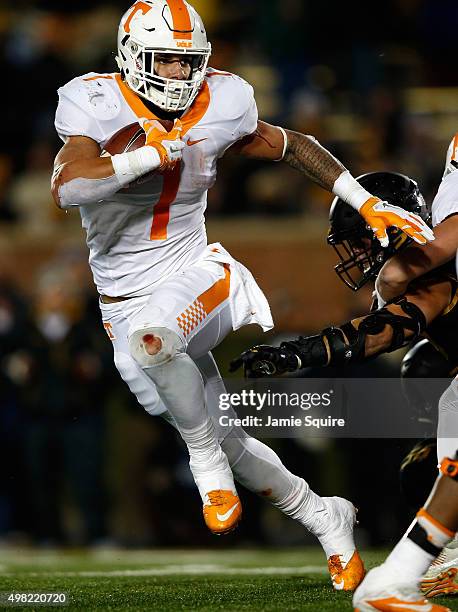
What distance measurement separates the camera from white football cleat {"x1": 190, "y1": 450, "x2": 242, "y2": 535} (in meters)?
4.50

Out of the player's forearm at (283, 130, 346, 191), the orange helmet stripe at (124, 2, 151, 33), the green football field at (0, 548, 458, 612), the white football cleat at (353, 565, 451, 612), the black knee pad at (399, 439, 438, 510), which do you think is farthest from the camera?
the player's forearm at (283, 130, 346, 191)

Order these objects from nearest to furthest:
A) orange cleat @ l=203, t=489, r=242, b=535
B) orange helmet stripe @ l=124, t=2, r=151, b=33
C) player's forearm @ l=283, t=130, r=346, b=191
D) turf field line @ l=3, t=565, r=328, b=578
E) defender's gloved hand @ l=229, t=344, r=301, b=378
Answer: defender's gloved hand @ l=229, t=344, r=301, b=378, orange cleat @ l=203, t=489, r=242, b=535, orange helmet stripe @ l=124, t=2, r=151, b=33, player's forearm @ l=283, t=130, r=346, b=191, turf field line @ l=3, t=565, r=328, b=578

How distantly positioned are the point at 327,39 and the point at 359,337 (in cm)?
692

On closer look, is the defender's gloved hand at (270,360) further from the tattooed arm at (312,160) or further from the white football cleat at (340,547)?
the white football cleat at (340,547)

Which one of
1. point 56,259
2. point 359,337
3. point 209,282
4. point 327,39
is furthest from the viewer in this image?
point 327,39

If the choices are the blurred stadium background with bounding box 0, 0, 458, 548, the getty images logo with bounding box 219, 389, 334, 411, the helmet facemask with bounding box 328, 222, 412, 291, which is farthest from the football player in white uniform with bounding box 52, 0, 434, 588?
the blurred stadium background with bounding box 0, 0, 458, 548

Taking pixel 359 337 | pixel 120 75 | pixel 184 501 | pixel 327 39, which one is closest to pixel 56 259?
pixel 184 501

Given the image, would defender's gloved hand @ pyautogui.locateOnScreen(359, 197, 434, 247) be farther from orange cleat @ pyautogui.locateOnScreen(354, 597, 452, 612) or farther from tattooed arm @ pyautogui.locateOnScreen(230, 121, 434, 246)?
orange cleat @ pyautogui.locateOnScreen(354, 597, 452, 612)

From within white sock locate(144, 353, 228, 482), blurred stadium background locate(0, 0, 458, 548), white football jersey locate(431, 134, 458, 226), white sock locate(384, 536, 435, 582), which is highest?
white football jersey locate(431, 134, 458, 226)

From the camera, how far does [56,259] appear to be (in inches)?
376

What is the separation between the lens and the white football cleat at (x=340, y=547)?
488 cm

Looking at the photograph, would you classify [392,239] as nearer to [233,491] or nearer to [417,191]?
[417,191]

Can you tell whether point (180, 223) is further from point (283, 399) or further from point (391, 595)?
point (391, 595)

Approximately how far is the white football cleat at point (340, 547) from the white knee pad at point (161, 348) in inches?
41.3
